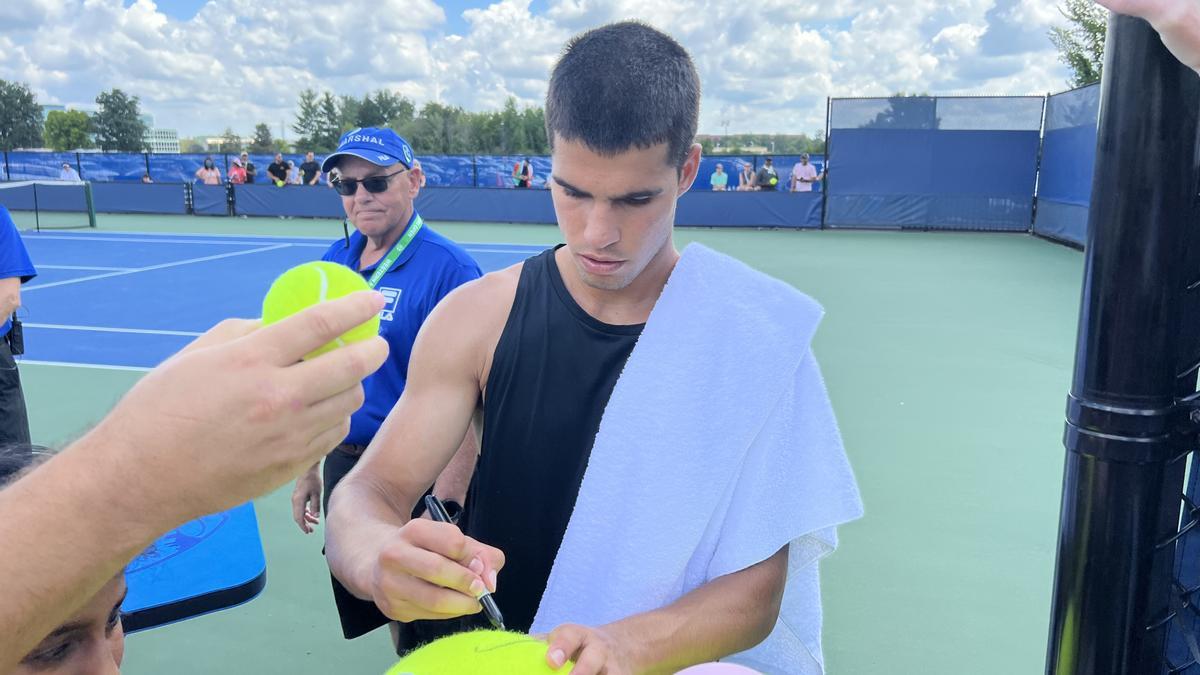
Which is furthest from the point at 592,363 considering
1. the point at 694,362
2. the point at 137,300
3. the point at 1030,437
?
the point at 137,300

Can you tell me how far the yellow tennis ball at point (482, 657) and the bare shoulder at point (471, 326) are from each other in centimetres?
79

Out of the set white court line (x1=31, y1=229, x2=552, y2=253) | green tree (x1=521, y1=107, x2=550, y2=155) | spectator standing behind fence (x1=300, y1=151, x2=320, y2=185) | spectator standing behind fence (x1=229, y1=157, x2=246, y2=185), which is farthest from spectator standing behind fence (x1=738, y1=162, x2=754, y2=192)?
green tree (x1=521, y1=107, x2=550, y2=155)

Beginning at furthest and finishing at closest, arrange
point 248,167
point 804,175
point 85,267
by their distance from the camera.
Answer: point 248,167, point 804,175, point 85,267

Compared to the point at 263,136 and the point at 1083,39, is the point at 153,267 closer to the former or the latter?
the point at 1083,39

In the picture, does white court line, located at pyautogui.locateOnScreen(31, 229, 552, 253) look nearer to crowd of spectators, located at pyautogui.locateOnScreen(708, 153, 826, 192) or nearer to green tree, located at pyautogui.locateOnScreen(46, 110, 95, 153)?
Answer: crowd of spectators, located at pyautogui.locateOnScreen(708, 153, 826, 192)

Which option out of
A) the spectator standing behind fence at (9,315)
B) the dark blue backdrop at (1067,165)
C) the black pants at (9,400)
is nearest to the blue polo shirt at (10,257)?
the spectator standing behind fence at (9,315)

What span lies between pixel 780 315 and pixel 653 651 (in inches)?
28.0

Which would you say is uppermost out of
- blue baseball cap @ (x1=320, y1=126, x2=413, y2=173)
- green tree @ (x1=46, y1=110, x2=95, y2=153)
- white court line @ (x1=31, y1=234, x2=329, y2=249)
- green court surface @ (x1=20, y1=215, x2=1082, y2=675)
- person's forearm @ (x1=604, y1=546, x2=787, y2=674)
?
green tree @ (x1=46, y1=110, x2=95, y2=153)

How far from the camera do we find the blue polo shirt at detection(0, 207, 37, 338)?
4.15 metres

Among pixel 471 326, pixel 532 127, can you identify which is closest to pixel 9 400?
pixel 471 326

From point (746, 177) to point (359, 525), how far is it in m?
22.7

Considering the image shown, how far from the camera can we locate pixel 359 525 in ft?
5.73

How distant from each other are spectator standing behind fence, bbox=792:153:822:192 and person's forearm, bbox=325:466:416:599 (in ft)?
70.3

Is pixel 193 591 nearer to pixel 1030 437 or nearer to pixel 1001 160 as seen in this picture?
pixel 1030 437
